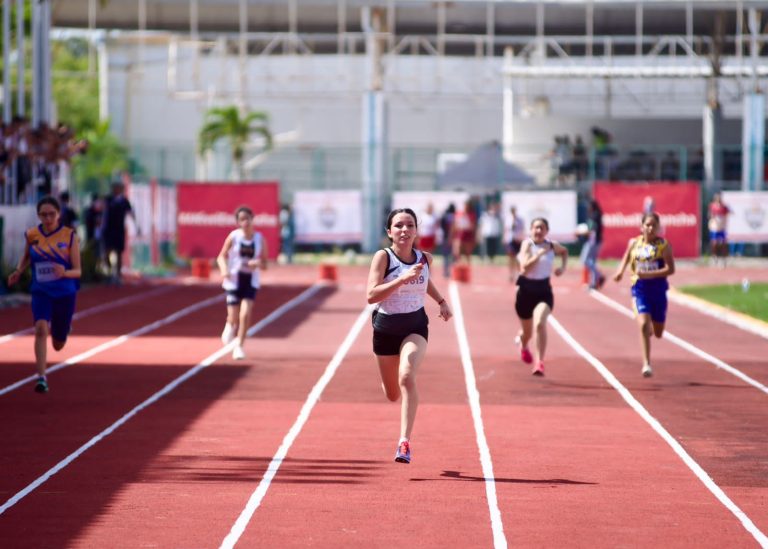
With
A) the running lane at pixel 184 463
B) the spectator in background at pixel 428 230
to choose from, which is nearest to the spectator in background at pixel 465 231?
the spectator in background at pixel 428 230

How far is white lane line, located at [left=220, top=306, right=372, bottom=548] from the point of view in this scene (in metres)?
9.24

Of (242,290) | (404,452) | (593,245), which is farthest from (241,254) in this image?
(593,245)

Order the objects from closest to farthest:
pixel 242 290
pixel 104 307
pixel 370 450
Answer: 1. pixel 370 450
2. pixel 242 290
3. pixel 104 307

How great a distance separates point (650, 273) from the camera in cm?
1745

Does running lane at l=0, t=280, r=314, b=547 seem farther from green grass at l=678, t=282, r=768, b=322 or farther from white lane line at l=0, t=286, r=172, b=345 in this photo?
green grass at l=678, t=282, r=768, b=322

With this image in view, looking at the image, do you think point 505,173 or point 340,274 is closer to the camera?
point 340,274

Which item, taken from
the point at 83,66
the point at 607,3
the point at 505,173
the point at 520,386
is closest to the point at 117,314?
the point at 520,386

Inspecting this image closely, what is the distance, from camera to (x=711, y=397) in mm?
16234

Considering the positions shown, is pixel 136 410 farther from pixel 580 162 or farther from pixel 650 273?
pixel 580 162

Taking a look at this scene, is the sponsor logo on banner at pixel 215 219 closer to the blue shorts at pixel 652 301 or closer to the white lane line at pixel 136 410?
the white lane line at pixel 136 410

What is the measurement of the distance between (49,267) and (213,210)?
29900mm

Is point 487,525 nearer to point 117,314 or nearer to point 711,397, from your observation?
point 711,397

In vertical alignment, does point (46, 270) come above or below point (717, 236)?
above

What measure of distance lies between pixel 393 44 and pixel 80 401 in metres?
44.4
